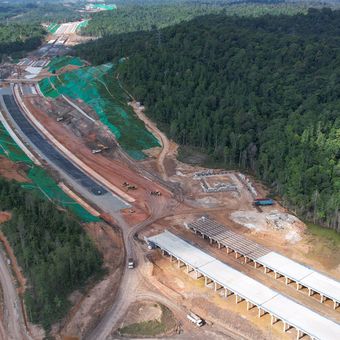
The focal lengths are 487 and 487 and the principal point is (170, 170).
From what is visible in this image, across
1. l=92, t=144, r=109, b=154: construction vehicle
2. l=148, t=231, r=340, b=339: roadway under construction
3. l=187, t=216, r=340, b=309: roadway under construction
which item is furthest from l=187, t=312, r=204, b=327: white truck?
l=92, t=144, r=109, b=154: construction vehicle

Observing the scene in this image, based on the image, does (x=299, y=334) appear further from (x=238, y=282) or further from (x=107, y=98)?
(x=107, y=98)

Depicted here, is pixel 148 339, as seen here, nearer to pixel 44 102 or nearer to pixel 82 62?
A: pixel 44 102

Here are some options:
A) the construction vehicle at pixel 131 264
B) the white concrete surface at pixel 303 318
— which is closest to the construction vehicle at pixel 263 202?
the construction vehicle at pixel 131 264

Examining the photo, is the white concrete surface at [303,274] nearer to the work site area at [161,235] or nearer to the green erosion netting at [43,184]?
the work site area at [161,235]

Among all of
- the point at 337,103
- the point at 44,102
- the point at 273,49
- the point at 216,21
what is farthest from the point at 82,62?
the point at 337,103

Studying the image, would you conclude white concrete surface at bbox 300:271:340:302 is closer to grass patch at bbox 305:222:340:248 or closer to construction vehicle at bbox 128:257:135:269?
grass patch at bbox 305:222:340:248
